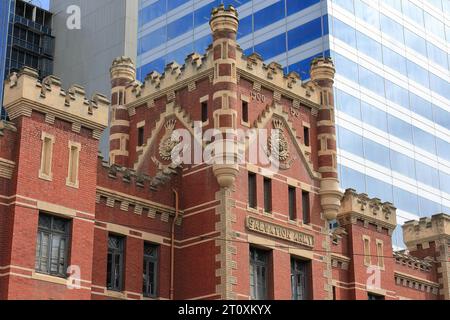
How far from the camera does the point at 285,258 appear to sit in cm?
3894

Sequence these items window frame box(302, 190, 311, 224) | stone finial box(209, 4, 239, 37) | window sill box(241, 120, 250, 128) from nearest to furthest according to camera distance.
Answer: window sill box(241, 120, 250, 128)
stone finial box(209, 4, 239, 37)
window frame box(302, 190, 311, 224)

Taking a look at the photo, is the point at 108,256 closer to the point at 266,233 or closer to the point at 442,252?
the point at 266,233

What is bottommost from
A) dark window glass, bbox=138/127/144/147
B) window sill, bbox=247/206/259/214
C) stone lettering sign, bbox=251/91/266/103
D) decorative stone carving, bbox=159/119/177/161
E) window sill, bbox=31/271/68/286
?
window sill, bbox=31/271/68/286

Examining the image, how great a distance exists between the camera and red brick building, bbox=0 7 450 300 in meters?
32.5

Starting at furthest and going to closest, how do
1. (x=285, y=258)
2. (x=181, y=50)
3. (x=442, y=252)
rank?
(x=181, y=50) → (x=442, y=252) → (x=285, y=258)

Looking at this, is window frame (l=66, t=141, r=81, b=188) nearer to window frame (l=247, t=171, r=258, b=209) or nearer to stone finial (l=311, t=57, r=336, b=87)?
window frame (l=247, t=171, r=258, b=209)

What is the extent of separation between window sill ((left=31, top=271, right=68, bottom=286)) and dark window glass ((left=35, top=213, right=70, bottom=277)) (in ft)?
0.81

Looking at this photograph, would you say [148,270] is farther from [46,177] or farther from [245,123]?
[245,123]

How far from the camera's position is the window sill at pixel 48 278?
31314 millimetres

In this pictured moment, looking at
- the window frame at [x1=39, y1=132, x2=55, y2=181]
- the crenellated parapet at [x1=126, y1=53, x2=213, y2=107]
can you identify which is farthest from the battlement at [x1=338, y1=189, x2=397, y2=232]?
the window frame at [x1=39, y1=132, x2=55, y2=181]

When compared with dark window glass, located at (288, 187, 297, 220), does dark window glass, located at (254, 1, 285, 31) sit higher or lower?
higher

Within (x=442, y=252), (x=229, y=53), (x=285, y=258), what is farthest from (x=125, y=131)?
(x=442, y=252)

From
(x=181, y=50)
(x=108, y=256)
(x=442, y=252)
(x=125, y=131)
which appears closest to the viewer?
(x=108, y=256)
